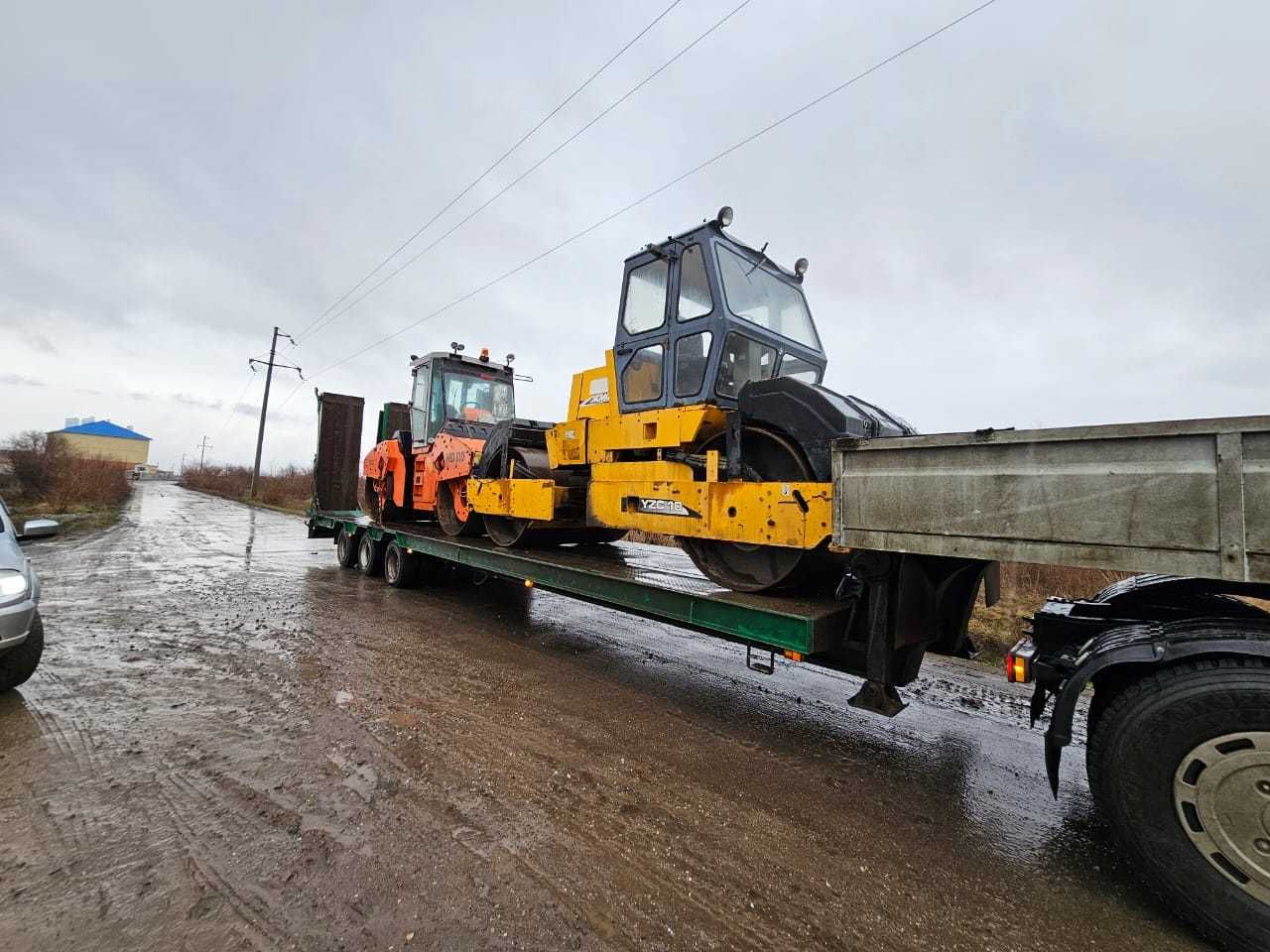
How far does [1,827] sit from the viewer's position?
251 centimetres

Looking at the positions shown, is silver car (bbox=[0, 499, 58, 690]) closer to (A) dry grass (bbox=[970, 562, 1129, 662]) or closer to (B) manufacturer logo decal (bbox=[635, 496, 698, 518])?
(B) manufacturer logo decal (bbox=[635, 496, 698, 518])

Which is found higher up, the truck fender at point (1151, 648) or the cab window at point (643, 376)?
the cab window at point (643, 376)

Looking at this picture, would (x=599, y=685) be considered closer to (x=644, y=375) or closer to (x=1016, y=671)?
(x=644, y=375)

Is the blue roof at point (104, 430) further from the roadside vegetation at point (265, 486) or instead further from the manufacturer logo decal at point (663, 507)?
the manufacturer logo decal at point (663, 507)

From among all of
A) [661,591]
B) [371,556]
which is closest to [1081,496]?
[661,591]

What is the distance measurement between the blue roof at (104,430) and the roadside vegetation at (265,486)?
4705 cm

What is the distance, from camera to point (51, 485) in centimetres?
2244

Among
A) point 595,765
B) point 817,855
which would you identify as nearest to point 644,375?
point 595,765

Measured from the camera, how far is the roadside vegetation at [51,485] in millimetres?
20269

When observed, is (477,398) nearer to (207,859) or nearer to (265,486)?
(207,859)

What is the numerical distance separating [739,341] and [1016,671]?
9.58ft

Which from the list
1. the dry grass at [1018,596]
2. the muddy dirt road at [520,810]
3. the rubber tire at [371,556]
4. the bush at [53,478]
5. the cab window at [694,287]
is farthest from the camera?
the bush at [53,478]

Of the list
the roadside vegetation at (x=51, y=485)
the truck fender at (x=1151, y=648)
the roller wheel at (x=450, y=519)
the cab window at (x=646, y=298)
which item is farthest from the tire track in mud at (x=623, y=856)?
the roadside vegetation at (x=51, y=485)

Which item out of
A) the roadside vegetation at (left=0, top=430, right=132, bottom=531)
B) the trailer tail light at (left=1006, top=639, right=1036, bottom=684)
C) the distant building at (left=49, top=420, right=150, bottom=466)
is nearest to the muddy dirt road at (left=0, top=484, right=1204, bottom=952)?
the trailer tail light at (left=1006, top=639, right=1036, bottom=684)
